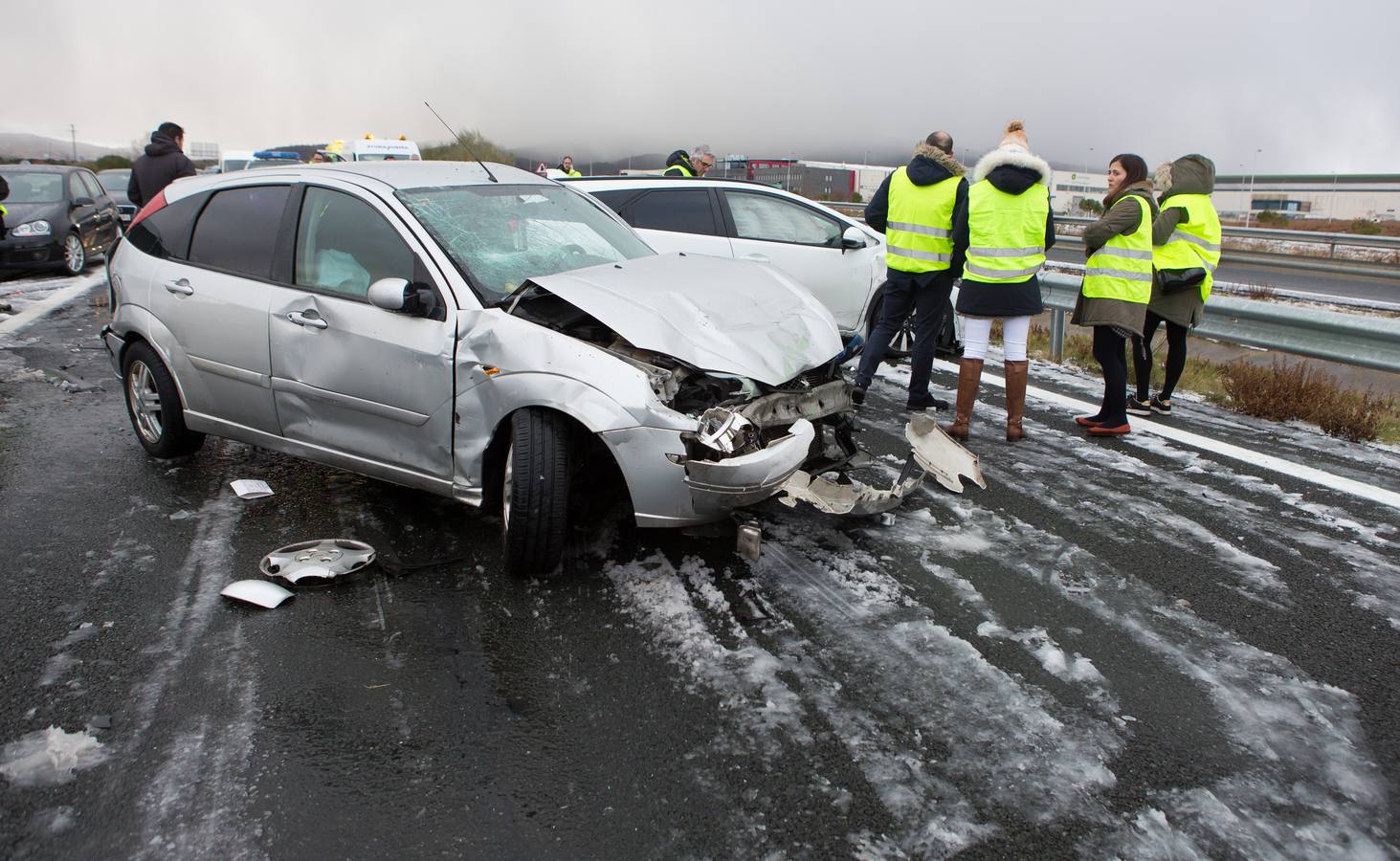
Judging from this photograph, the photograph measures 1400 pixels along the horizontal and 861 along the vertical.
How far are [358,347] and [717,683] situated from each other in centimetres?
226

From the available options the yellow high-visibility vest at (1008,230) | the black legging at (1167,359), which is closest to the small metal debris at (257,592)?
the yellow high-visibility vest at (1008,230)

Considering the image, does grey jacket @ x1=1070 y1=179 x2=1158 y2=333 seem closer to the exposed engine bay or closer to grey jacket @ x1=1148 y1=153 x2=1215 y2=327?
grey jacket @ x1=1148 y1=153 x2=1215 y2=327

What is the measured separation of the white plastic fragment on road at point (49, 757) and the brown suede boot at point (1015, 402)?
16.3 ft

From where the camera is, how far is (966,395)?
5930 millimetres

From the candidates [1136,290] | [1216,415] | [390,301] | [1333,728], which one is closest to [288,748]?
[390,301]

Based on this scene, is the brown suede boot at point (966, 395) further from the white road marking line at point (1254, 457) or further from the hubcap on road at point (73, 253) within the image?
the hubcap on road at point (73, 253)

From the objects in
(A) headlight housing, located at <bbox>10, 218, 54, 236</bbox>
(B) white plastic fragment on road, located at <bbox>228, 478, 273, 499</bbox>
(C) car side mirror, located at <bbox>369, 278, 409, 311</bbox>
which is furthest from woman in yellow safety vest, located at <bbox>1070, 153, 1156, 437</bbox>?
(A) headlight housing, located at <bbox>10, 218, 54, 236</bbox>

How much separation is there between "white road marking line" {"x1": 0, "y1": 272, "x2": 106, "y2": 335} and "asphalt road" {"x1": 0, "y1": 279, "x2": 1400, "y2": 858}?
236 inches

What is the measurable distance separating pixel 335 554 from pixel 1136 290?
201 inches

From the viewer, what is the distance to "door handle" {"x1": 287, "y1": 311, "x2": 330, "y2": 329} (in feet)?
13.9

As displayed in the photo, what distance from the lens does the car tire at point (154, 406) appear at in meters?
5.05

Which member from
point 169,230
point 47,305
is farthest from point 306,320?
point 47,305

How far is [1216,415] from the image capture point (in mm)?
6789

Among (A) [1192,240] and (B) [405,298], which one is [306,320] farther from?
(A) [1192,240]
